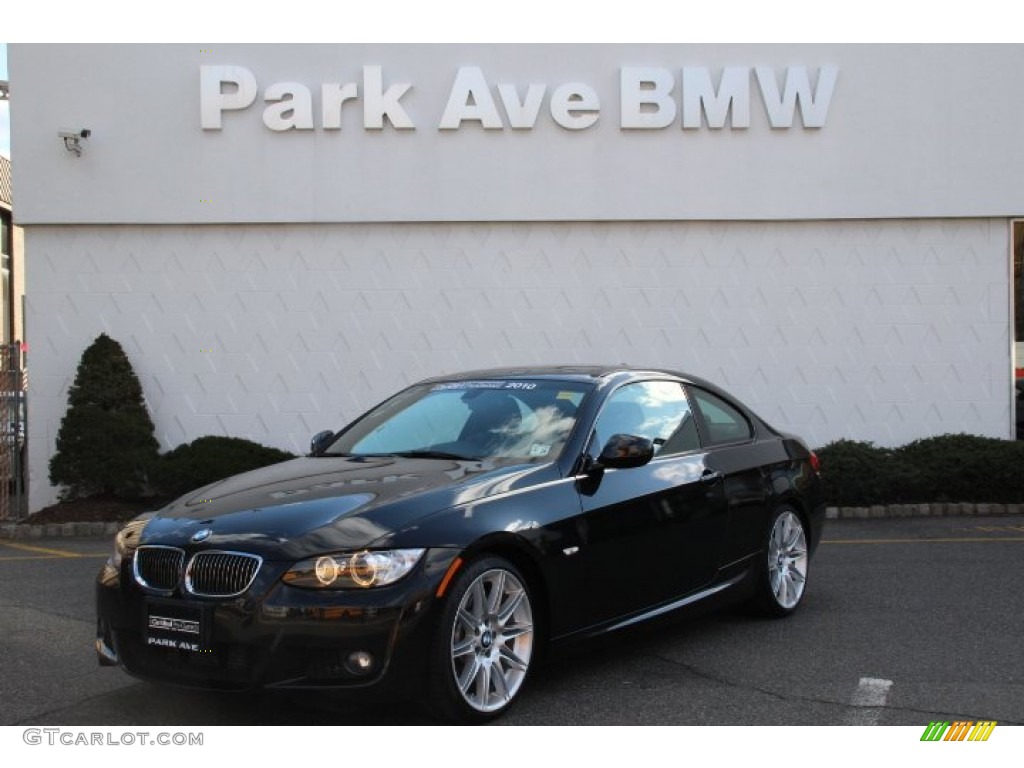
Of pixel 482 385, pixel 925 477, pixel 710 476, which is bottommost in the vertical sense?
pixel 925 477

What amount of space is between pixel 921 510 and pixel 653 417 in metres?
6.81

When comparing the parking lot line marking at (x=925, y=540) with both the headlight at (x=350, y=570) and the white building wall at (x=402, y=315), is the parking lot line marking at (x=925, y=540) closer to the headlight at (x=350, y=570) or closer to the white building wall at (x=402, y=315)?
the white building wall at (x=402, y=315)

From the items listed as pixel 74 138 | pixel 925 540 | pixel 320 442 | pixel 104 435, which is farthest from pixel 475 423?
pixel 74 138

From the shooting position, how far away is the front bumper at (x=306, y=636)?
4316mm

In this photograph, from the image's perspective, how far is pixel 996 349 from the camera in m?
13.4

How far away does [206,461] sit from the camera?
12.2 metres

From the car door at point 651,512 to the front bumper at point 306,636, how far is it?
1170mm

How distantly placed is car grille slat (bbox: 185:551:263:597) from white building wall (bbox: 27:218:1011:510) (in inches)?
340

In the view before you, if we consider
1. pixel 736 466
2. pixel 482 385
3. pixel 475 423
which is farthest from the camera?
pixel 736 466

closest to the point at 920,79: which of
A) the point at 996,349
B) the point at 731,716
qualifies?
the point at 996,349

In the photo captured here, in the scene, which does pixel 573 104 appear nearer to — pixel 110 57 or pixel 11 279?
pixel 110 57

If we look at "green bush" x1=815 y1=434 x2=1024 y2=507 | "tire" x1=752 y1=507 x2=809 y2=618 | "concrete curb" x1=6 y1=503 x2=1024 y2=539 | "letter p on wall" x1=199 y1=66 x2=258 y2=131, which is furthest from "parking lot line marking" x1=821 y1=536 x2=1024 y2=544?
"letter p on wall" x1=199 y1=66 x2=258 y2=131

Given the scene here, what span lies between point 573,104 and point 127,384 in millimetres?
5999

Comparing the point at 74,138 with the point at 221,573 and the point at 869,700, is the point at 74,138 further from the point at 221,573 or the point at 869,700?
the point at 869,700
